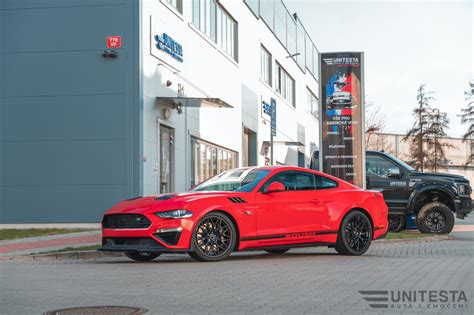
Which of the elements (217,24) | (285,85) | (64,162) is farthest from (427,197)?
(285,85)

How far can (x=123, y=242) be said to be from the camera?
1156 cm

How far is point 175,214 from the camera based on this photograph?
11.2 meters

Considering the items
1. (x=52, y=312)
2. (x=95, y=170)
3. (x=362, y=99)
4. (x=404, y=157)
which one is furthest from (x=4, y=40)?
(x=404, y=157)

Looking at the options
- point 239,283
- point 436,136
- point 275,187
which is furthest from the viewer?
point 436,136

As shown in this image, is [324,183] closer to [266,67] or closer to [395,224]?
[395,224]

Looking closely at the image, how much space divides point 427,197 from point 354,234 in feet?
24.1

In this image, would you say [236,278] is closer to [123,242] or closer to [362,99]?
[123,242]

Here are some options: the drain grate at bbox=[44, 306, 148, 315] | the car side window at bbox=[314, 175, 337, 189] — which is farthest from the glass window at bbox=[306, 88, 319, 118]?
the drain grate at bbox=[44, 306, 148, 315]

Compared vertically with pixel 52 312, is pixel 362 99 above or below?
above

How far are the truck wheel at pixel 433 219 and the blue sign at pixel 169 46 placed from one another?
9.44 meters

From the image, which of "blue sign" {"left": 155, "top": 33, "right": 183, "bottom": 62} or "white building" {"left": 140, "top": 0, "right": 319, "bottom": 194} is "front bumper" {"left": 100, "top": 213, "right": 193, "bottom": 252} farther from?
"blue sign" {"left": 155, "top": 33, "right": 183, "bottom": 62}

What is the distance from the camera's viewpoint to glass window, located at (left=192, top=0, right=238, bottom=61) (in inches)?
1152

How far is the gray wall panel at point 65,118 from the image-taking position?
22281 millimetres

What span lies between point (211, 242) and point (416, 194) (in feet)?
30.5
